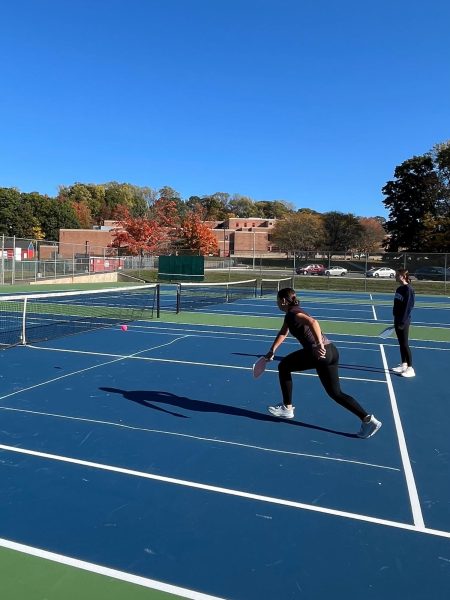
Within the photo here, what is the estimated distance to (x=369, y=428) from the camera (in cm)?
580

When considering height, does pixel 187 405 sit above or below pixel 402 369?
below

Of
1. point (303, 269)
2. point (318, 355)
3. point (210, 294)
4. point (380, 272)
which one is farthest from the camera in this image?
point (303, 269)

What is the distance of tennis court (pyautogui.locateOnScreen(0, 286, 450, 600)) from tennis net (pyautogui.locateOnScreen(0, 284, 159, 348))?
139 inches

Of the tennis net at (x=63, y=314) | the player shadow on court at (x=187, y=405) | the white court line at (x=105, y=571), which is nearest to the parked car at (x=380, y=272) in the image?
the tennis net at (x=63, y=314)

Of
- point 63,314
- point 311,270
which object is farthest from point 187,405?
point 311,270

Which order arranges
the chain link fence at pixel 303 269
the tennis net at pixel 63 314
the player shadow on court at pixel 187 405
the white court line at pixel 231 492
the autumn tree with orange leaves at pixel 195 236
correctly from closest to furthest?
1. the white court line at pixel 231 492
2. the player shadow on court at pixel 187 405
3. the tennis net at pixel 63 314
4. the chain link fence at pixel 303 269
5. the autumn tree with orange leaves at pixel 195 236

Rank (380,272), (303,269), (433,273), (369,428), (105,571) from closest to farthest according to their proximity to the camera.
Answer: (105,571) < (369,428) < (433,273) < (380,272) < (303,269)

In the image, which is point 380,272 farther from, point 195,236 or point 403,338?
point 403,338

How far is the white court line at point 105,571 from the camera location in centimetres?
306

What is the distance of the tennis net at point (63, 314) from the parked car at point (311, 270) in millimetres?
25322

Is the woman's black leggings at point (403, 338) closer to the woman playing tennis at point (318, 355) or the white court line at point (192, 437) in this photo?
the woman playing tennis at point (318, 355)

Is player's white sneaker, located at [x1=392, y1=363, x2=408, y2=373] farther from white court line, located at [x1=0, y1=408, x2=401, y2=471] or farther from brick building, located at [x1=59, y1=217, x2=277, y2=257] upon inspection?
brick building, located at [x1=59, y1=217, x2=277, y2=257]

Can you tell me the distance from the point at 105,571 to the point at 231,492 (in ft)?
4.67

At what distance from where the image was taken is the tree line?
58.8 m
